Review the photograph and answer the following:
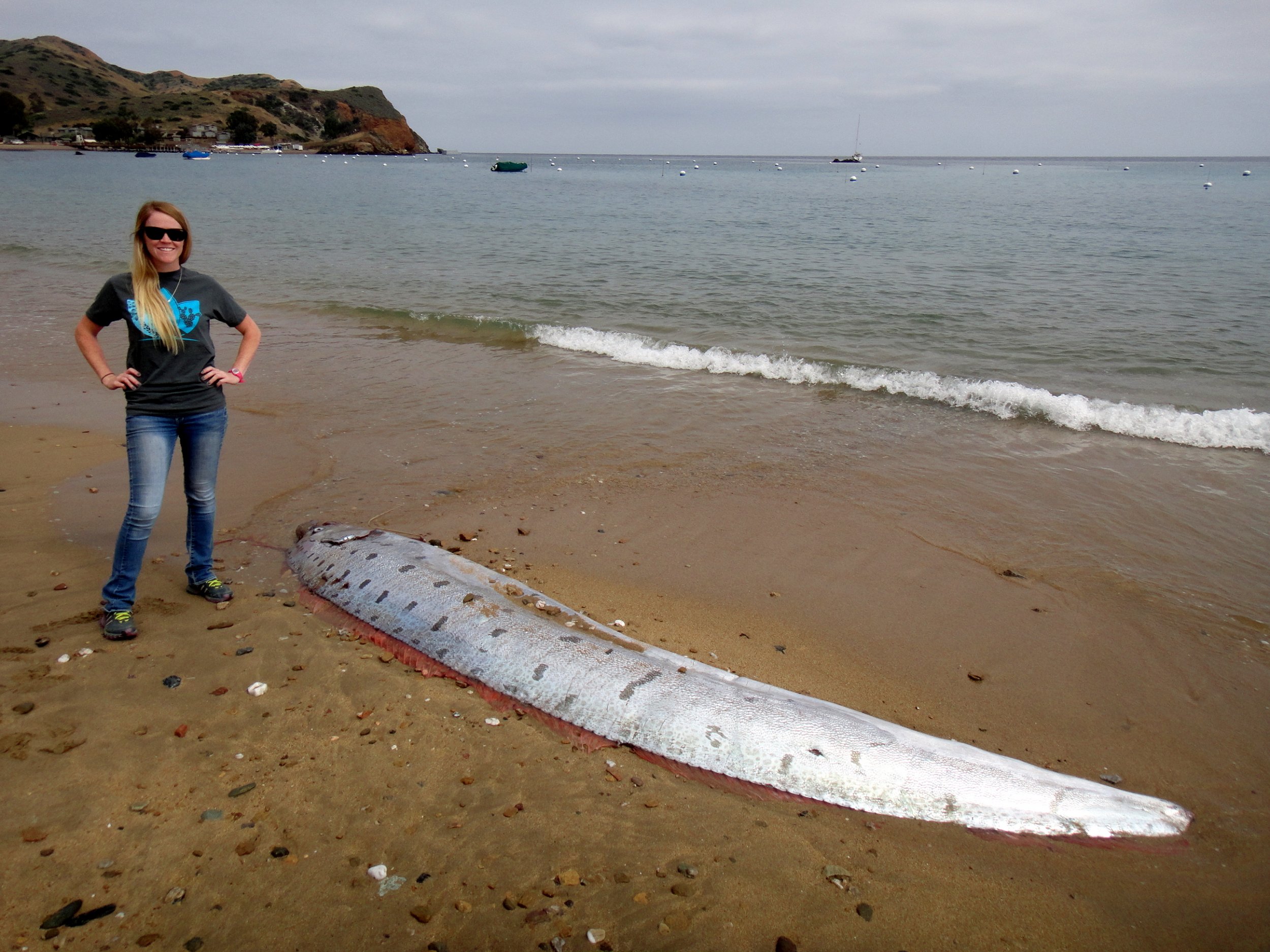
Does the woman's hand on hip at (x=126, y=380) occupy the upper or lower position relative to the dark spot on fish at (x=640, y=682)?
upper

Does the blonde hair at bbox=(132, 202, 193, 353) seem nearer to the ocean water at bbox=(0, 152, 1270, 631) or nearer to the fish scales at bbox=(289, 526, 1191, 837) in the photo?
the fish scales at bbox=(289, 526, 1191, 837)

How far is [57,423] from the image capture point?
25.3 ft

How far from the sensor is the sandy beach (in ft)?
8.89

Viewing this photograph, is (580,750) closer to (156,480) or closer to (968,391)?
(156,480)

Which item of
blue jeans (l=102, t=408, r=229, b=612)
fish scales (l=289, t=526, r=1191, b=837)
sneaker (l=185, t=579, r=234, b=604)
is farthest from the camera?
sneaker (l=185, t=579, r=234, b=604)

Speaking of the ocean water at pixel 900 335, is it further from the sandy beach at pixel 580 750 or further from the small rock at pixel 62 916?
the small rock at pixel 62 916

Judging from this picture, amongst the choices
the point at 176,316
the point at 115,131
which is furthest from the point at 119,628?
the point at 115,131

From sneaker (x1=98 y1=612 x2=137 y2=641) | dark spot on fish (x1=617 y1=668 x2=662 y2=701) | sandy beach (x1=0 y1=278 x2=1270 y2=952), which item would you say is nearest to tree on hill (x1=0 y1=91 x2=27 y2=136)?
sandy beach (x1=0 y1=278 x2=1270 y2=952)

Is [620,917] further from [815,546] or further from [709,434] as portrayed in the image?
[709,434]

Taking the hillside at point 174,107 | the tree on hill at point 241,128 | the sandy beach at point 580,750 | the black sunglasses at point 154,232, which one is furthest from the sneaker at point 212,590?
the tree on hill at point 241,128

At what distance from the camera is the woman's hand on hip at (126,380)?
3.75 meters

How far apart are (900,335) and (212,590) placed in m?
11.4

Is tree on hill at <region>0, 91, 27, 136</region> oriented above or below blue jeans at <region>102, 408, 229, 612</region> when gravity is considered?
above

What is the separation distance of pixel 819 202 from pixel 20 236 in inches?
1607
